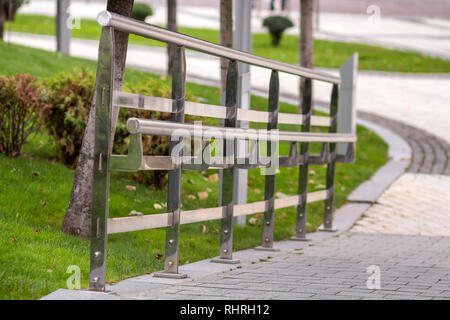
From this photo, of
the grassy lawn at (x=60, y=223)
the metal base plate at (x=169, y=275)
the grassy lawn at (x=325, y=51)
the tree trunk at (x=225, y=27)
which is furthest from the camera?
the grassy lawn at (x=325, y=51)

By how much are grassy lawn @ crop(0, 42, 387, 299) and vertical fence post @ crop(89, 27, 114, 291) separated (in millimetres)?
276

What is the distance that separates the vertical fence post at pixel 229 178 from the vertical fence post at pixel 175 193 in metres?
0.88

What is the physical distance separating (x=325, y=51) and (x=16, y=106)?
26.2m

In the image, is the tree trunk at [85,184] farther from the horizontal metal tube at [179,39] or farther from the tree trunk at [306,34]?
the tree trunk at [306,34]

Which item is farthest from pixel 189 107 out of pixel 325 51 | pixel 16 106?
pixel 325 51

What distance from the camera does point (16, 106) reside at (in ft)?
28.1

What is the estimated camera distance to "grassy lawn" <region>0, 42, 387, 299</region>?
535 centimetres

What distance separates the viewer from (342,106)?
9797 mm

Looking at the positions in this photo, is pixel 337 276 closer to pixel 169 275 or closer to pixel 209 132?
pixel 169 275

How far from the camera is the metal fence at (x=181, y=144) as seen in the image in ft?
16.2

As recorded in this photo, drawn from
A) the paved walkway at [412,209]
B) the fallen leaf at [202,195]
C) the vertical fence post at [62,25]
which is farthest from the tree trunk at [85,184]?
the vertical fence post at [62,25]

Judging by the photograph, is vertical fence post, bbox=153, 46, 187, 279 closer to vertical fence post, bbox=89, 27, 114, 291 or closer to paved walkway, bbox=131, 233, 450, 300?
paved walkway, bbox=131, 233, 450, 300

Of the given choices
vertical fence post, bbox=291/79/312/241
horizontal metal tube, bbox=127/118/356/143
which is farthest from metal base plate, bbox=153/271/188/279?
vertical fence post, bbox=291/79/312/241

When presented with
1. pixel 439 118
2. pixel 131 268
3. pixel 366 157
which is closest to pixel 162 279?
pixel 131 268
